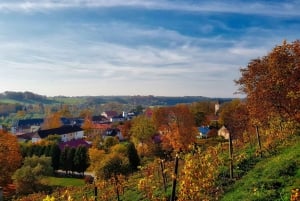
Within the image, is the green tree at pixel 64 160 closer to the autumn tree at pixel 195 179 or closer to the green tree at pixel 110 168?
the green tree at pixel 110 168

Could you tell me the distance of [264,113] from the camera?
Answer: 75.0ft

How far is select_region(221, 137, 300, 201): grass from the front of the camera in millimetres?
15219

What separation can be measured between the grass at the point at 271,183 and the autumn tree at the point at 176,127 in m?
24.8

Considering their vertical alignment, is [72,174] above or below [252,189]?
below

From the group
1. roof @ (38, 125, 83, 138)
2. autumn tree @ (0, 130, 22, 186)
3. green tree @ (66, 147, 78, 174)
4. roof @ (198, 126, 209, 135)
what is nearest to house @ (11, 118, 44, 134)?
roof @ (38, 125, 83, 138)

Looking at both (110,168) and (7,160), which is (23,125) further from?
(110,168)

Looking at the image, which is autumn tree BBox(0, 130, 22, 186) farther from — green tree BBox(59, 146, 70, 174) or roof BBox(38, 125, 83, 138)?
roof BBox(38, 125, 83, 138)

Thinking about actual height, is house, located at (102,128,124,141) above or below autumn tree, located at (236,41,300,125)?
below

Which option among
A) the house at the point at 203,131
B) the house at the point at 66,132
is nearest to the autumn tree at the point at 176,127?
the house at the point at 203,131

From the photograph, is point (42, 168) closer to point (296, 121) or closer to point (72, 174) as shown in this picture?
point (72, 174)

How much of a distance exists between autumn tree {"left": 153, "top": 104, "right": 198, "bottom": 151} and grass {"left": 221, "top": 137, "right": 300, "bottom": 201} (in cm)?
2477

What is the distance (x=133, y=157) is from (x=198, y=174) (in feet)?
129

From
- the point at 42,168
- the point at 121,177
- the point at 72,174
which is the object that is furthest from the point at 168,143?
the point at 121,177

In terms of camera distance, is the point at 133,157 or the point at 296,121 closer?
the point at 296,121
